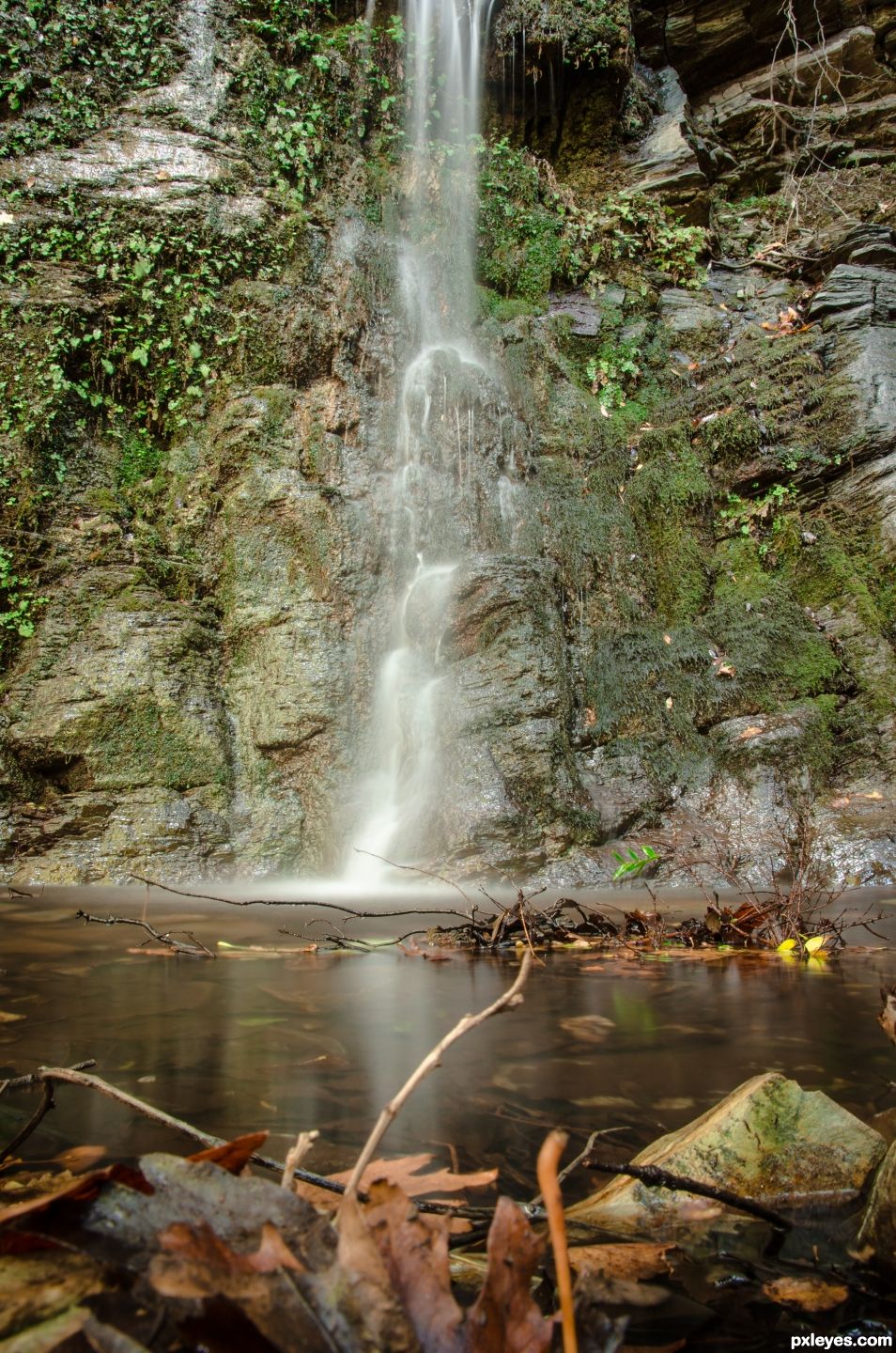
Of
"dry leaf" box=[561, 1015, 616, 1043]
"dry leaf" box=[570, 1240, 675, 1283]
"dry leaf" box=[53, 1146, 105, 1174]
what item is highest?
"dry leaf" box=[53, 1146, 105, 1174]

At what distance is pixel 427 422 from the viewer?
10.1 metres

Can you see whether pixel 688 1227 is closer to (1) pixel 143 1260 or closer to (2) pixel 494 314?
(1) pixel 143 1260

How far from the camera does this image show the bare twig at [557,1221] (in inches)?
22.5

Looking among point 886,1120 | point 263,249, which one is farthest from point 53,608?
point 886,1120

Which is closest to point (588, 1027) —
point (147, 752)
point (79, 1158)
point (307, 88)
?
point (79, 1158)

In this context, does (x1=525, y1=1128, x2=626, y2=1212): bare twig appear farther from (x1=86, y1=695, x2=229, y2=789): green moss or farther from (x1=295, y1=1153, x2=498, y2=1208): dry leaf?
(x1=86, y1=695, x2=229, y2=789): green moss

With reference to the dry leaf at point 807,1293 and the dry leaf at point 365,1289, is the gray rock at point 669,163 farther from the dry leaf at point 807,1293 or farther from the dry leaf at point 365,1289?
the dry leaf at point 365,1289

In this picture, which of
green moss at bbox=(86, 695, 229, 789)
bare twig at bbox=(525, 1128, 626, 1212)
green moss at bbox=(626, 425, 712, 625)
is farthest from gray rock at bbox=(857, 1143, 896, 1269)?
green moss at bbox=(626, 425, 712, 625)

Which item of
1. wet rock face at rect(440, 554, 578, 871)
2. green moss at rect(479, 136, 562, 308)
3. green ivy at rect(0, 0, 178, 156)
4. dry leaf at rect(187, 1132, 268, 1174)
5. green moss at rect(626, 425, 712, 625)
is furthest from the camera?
green moss at rect(479, 136, 562, 308)

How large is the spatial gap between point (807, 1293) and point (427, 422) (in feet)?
32.4

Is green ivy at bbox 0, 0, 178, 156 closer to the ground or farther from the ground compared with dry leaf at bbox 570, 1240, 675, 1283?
farther from the ground

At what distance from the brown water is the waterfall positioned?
202cm

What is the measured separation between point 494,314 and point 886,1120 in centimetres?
1189

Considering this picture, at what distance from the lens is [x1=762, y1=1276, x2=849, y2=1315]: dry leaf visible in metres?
0.98
